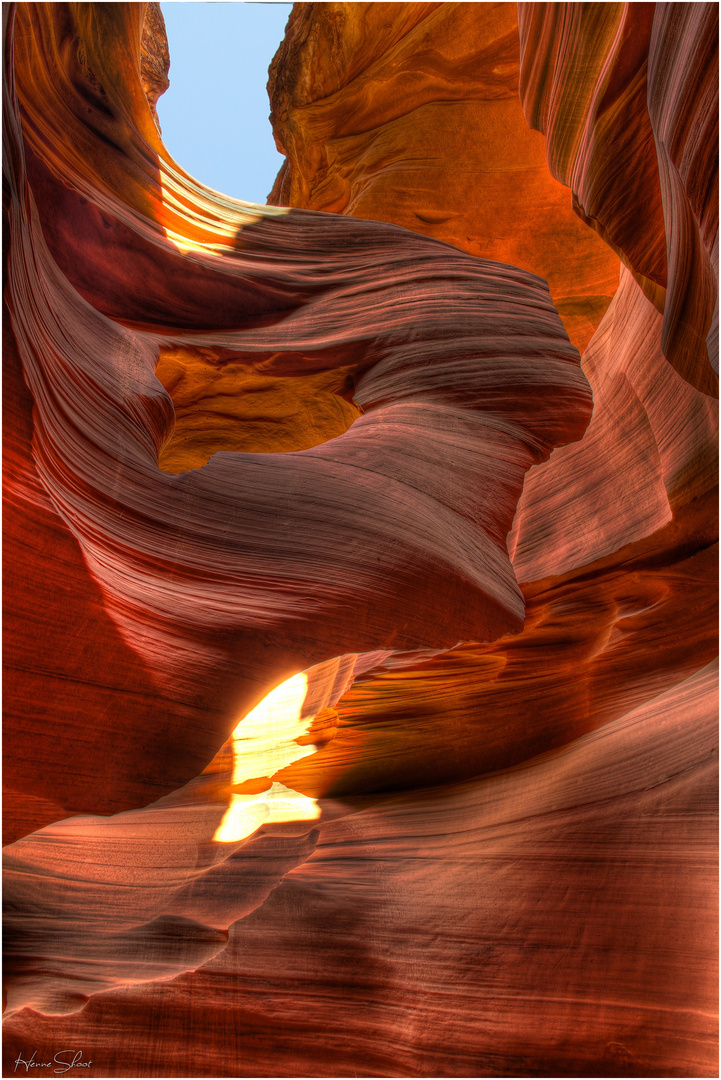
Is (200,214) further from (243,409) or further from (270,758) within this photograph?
(270,758)

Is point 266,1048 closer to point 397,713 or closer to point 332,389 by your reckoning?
point 397,713

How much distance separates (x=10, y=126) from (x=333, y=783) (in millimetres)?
3185

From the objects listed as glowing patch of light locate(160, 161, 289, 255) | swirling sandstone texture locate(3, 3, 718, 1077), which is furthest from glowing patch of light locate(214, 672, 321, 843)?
glowing patch of light locate(160, 161, 289, 255)

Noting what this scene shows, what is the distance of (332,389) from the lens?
4.22 m

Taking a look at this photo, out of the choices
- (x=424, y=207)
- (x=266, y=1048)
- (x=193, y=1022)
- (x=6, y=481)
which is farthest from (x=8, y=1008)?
(x=424, y=207)

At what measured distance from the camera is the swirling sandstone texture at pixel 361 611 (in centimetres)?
230

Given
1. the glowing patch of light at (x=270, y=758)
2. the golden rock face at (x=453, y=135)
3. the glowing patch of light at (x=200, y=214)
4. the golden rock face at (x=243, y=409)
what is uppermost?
the golden rock face at (x=453, y=135)

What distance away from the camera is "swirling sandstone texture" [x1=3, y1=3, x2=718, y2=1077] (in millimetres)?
2303

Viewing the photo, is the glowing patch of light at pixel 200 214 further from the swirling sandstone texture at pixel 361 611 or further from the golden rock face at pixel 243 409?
the golden rock face at pixel 243 409

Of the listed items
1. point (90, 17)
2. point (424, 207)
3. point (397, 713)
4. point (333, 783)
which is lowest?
point (333, 783)

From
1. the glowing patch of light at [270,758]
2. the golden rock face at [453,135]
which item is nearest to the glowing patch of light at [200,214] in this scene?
the golden rock face at [453,135]

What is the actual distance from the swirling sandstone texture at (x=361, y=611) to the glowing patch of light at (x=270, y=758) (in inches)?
1.0

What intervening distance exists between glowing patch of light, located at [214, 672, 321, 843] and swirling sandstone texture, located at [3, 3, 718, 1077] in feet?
0.08

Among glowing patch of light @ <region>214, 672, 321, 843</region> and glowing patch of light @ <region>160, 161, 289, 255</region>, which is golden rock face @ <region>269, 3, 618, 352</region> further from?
glowing patch of light @ <region>214, 672, 321, 843</region>
